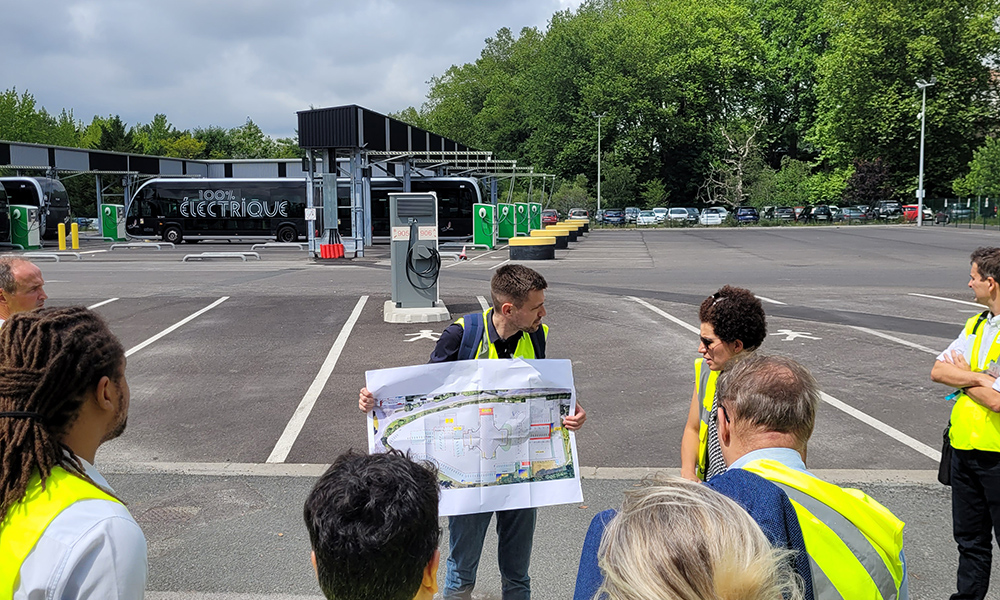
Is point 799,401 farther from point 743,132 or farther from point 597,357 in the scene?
point 743,132

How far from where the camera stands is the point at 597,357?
33.4ft

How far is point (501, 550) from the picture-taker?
3.68 metres

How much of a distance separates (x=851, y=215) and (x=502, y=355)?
6602cm

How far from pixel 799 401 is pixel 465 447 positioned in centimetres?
148

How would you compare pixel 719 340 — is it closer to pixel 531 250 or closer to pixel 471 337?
pixel 471 337

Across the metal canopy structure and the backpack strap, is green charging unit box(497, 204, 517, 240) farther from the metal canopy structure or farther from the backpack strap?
the backpack strap

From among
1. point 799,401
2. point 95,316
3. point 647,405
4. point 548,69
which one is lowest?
point 647,405

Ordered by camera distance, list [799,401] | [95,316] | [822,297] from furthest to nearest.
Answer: [822,297] < [799,401] < [95,316]

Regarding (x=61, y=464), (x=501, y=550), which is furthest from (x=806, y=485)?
(x=501, y=550)

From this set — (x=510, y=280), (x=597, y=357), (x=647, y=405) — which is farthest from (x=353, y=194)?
(x=510, y=280)

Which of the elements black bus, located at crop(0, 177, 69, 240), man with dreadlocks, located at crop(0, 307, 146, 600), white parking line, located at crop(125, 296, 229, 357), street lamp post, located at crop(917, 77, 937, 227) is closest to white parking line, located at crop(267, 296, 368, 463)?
white parking line, located at crop(125, 296, 229, 357)

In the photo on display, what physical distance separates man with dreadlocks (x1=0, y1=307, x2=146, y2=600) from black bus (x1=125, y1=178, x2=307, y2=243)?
39.8m

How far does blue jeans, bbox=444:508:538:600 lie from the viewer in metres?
3.55

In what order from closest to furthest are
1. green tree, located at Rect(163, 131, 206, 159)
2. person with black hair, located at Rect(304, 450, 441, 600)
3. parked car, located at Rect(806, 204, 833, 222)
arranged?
person with black hair, located at Rect(304, 450, 441, 600) < parked car, located at Rect(806, 204, 833, 222) < green tree, located at Rect(163, 131, 206, 159)
